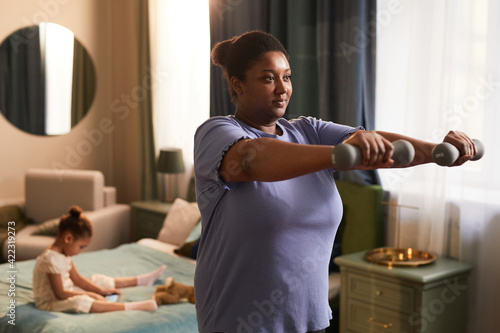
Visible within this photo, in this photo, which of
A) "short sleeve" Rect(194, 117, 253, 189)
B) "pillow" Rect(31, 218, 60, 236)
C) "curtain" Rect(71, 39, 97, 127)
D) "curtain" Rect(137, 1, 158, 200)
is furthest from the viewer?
"curtain" Rect(71, 39, 97, 127)

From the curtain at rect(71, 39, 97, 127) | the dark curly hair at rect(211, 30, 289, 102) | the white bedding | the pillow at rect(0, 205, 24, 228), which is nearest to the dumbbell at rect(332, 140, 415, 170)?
the dark curly hair at rect(211, 30, 289, 102)

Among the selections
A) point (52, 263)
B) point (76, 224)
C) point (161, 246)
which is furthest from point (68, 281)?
point (161, 246)

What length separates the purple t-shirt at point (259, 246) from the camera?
3.84 feet

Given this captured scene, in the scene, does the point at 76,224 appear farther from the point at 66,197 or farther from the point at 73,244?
the point at 66,197

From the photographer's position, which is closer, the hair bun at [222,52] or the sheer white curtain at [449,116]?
the hair bun at [222,52]

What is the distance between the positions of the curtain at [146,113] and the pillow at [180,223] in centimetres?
125

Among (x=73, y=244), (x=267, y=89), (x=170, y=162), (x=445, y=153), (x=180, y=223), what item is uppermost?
(x=267, y=89)

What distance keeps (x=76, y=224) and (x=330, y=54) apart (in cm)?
176

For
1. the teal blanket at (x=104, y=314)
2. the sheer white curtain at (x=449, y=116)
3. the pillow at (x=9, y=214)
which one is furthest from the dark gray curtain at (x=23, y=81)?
the sheer white curtain at (x=449, y=116)

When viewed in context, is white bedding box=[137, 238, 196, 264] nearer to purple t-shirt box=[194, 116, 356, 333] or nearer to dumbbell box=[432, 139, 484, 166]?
purple t-shirt box=[194, 116, 356, 333]

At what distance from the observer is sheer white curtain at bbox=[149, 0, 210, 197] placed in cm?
487

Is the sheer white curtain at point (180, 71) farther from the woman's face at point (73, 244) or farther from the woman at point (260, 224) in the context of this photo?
the woman at point (260, 224)

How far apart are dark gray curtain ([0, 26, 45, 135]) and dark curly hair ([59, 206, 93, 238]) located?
9.43ft

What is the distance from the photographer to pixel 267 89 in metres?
1.28
